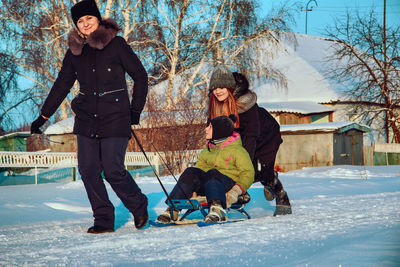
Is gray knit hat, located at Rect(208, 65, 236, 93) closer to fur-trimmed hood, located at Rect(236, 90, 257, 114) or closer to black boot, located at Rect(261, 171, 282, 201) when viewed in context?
fur-trimmed hood, located at Rect(236, 90, 257, 114)

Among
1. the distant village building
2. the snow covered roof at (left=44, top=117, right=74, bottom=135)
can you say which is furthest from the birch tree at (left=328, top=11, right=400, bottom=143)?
the snow covered roof at (left=44, top=117, right=74, bottom=135)

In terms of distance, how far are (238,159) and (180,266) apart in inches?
79.2

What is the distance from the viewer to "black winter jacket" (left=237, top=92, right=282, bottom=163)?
439 cm

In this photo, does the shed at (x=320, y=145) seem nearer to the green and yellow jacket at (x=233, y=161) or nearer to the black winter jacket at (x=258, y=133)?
the black winter jacket at (x=258, y=133)

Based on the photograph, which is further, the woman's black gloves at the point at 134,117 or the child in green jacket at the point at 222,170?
the child in green jacket at the point at 222,170

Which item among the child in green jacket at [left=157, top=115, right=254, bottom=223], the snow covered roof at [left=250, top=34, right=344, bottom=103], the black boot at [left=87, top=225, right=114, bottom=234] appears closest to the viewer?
the black boot at [left=87, top=225, right=114, bottom=234]

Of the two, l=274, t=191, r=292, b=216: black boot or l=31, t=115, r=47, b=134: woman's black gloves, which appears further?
l=274, t=191, r=292, b=216: black boot

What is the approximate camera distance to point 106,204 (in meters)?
3.84

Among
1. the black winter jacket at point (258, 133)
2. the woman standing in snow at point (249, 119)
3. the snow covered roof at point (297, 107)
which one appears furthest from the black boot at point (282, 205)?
the snow covered roof at point (297, 107)

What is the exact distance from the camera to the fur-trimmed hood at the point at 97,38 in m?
3.82

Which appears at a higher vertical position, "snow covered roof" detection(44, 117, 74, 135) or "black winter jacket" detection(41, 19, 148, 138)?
"snow covered roof" detection(44, 117, 74, 135)

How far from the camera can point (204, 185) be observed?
162 inches

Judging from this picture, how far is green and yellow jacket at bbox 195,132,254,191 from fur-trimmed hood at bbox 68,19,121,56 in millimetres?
1342

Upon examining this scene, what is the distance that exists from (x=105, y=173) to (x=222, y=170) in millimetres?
1065
